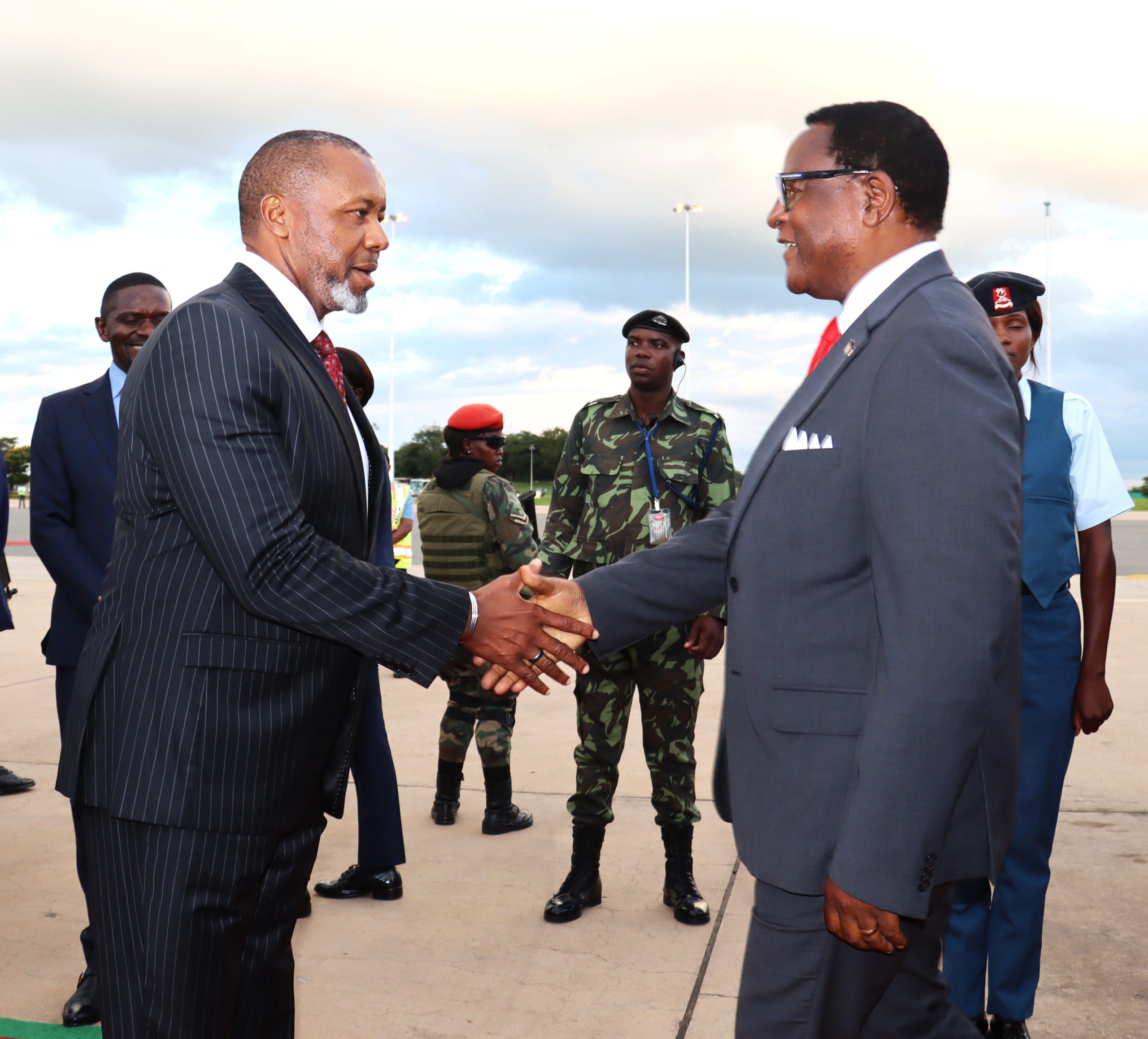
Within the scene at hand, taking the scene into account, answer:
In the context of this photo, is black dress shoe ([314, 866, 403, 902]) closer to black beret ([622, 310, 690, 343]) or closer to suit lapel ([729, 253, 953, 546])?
black beret ([622, 310, 690, 343])

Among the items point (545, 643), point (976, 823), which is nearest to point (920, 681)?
point (976, 823)

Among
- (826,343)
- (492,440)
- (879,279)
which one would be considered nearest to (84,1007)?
(826,343)

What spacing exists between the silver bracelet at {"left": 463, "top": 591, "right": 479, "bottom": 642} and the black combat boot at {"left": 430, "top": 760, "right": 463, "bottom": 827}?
283 cm

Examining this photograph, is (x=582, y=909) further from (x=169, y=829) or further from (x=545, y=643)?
(x=169, y=829)

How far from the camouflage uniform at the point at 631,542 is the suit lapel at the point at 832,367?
6.32 ft

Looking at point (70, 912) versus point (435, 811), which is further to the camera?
point (435, 811)

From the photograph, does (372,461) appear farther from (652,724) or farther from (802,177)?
(652,724)

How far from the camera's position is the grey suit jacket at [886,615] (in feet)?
5.65

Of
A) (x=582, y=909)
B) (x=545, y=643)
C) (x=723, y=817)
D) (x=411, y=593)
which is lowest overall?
(x=582, y=909)

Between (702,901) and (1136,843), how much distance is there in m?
2.20

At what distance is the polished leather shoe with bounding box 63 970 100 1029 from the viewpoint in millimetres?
3301

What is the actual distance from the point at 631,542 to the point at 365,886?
70.2 inches

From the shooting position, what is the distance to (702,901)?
4.08m

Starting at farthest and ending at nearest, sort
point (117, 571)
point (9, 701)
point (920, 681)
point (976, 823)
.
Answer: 1. point (9, 701)
2. point (117, 571)
3. point (976, 823)
4. point (920, 681)
